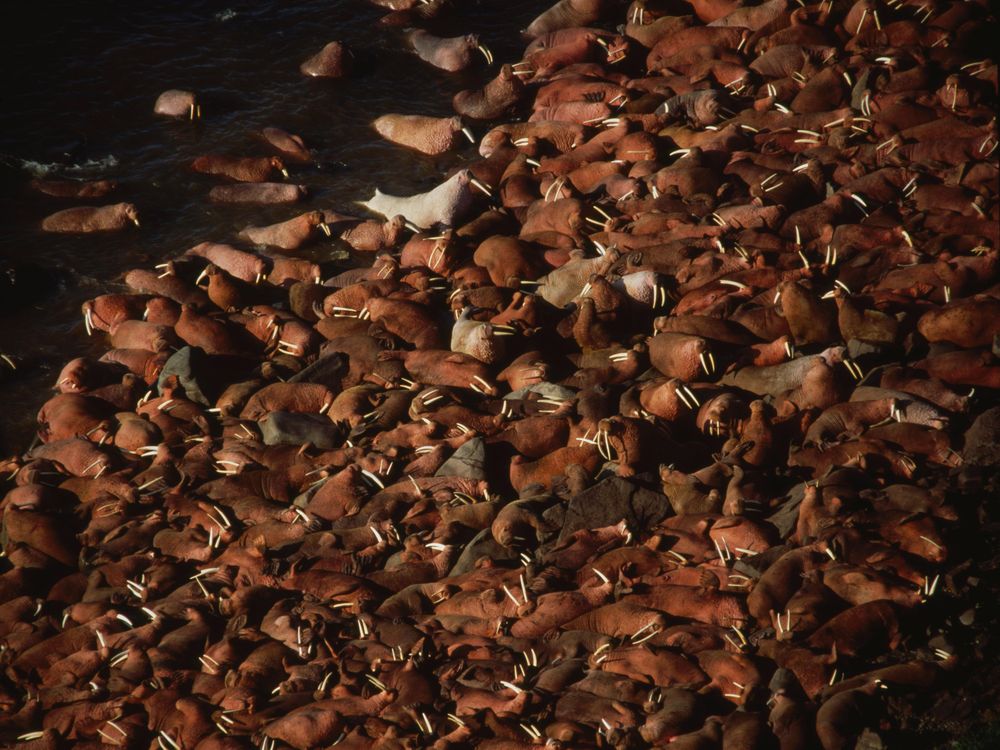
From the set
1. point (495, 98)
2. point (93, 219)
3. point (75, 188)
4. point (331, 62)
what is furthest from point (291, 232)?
point (331, 62)

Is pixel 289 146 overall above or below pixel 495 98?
below

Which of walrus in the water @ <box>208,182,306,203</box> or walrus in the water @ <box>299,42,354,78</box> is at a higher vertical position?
walrus in the water @ <box>299,42,354,78</box>

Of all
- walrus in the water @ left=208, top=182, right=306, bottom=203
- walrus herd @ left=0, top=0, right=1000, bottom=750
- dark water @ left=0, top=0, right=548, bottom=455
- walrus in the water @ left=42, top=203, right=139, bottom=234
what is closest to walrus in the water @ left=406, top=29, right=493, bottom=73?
dark water @ left=0, top=0, right=548, bottom=455

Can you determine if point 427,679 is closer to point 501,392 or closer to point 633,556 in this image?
point 633,556

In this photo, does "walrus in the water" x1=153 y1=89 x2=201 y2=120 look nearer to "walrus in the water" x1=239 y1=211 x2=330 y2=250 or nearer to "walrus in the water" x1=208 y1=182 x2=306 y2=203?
"walrus in the water" x1=208 y1=182 x2=306 y2=203

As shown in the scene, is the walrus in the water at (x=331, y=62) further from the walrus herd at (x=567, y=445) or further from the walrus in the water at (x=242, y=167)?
the walrus herd at (x=567, y=445)

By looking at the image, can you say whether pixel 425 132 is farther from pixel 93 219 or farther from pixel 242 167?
pixel 93 219
